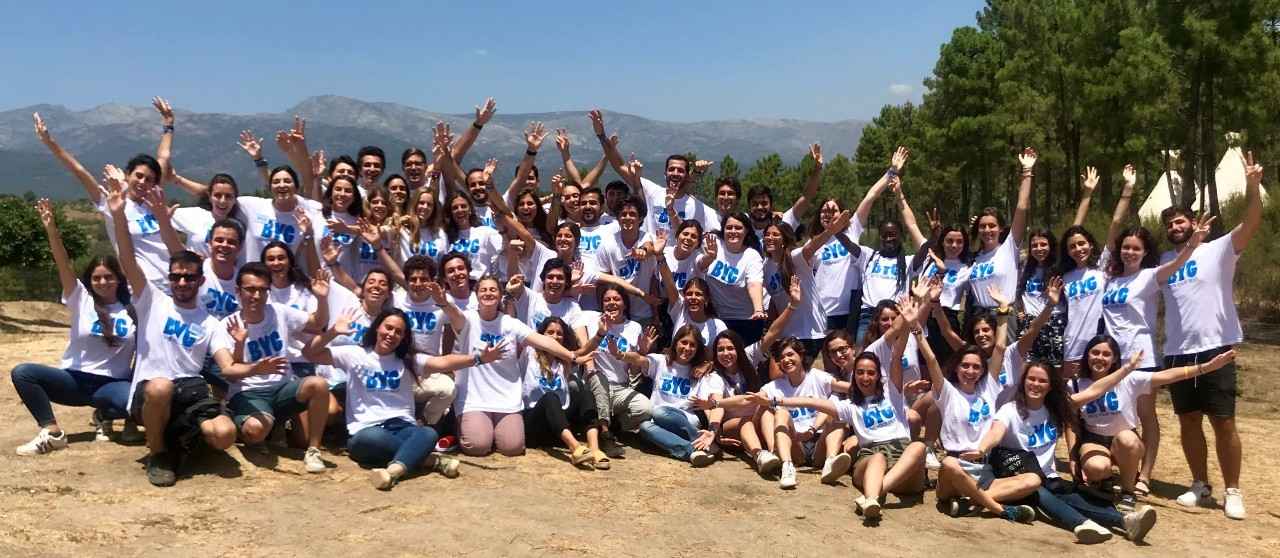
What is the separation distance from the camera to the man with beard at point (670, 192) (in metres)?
8.93

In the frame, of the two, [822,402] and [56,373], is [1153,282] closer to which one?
[822,402]

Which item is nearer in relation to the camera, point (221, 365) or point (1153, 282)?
point (221, 365)

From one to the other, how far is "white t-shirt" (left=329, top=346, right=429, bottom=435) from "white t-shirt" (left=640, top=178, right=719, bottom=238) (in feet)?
11.2

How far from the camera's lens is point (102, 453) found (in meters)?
6.50

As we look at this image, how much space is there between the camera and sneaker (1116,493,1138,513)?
640cm

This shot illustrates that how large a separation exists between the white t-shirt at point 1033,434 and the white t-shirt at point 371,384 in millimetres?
4249

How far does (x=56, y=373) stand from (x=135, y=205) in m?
1.62

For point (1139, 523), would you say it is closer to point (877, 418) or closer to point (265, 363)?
point (877, 418)

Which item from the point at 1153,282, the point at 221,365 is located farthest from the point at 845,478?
the point at 221,365

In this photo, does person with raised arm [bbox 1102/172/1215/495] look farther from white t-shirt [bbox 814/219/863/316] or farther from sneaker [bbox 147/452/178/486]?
sneaker [bbox 147/452/178/486]

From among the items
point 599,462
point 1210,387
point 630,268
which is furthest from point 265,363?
point 1210,387

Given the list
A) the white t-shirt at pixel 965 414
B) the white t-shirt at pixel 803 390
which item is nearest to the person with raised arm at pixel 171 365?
the white t-shirt at pixel 803 390

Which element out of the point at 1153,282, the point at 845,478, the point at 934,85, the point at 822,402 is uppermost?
the point at 934,85

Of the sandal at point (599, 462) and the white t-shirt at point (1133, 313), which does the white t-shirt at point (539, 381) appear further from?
the white t-shirt at point (1133, 313)
